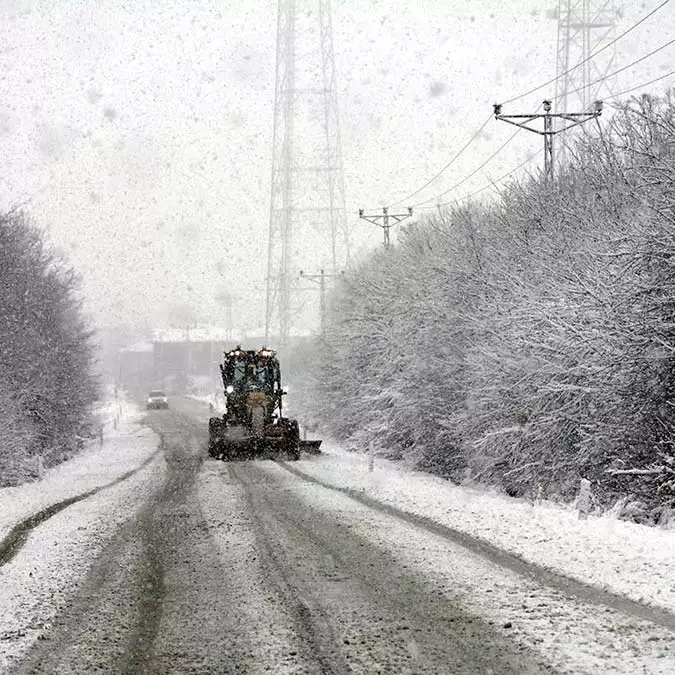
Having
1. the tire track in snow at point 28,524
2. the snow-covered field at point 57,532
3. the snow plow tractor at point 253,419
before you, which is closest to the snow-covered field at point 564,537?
the snow-covered field at point 57,532

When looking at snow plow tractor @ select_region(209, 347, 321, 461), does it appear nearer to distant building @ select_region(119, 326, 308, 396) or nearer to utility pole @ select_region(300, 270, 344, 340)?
utility pole @ select_region(300, 270, 344, 340)

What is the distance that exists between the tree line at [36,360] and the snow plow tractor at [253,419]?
229 inches

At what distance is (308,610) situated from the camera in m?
7.23

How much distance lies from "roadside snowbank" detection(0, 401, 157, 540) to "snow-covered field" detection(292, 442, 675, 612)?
6.38 meters

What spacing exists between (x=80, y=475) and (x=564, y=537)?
50.8ft

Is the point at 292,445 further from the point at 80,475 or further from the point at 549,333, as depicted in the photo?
the point at 549,333

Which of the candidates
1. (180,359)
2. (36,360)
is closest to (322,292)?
(36,360)

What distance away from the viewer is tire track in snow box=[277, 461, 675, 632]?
6977mm

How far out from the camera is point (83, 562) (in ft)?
31.7

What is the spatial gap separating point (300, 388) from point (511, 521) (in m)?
34.8

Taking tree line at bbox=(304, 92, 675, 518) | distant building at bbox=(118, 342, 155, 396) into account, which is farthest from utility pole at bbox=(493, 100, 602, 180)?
distant building at bbox=(118, 342, 155, 396)

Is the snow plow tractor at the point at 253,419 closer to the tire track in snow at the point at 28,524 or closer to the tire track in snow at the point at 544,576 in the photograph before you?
the tire track in snow at the point at 28,524

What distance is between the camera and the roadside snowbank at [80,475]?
1534 centimetres

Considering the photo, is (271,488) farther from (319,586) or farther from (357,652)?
(357,652)
